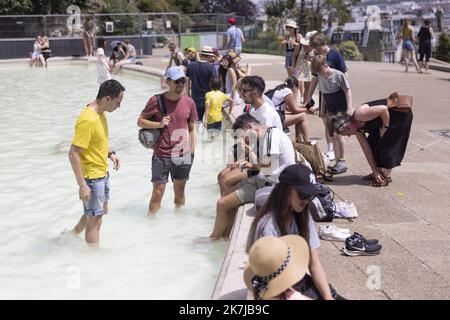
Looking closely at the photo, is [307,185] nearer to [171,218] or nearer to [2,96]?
[171,218]

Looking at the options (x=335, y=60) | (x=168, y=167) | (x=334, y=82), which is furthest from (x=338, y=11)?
(x=168, y=167)

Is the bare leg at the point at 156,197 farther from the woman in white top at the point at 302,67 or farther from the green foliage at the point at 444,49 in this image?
the green foliage at the point at 444,49

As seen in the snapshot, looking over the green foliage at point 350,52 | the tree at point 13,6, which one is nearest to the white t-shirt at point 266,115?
the green foliage at point 350,52

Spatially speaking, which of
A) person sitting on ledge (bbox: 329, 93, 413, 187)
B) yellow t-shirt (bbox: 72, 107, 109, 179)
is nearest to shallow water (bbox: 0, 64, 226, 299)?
yellow t-shirt (bbox: 72, 107, 109, 179)

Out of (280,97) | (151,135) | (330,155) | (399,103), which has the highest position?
(399,103)

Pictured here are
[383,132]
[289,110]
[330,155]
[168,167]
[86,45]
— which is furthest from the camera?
[86,45]

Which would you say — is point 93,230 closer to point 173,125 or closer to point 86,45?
point 173,125

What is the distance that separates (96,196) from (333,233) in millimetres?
2121

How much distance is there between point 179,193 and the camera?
24.2ft

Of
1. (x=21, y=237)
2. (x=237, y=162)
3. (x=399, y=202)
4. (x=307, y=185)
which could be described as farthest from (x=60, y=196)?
(x=307, y=185)

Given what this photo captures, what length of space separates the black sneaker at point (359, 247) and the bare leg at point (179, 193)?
2.46m

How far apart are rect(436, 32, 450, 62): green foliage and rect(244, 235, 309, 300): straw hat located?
92.3 ft

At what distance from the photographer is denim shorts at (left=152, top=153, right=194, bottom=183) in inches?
270

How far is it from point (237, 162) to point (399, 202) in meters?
1.80
